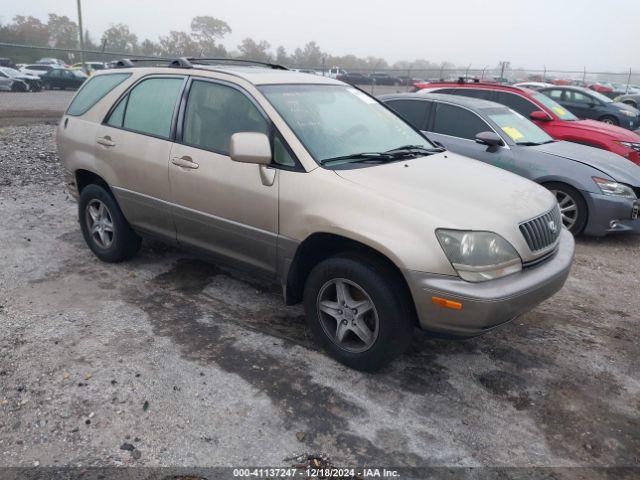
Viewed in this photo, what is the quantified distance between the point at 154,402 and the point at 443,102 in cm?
558

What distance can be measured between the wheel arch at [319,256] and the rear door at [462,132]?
3641mm

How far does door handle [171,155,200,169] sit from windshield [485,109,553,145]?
4327 mm

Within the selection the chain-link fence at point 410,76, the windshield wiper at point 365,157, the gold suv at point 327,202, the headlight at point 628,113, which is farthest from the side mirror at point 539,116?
the chain-link fence at point 410,76

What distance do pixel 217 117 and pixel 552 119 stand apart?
6.47m

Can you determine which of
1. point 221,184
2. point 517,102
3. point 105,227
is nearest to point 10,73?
point 517,102

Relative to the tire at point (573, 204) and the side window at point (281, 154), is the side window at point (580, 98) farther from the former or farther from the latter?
the side window at point (281, 154)

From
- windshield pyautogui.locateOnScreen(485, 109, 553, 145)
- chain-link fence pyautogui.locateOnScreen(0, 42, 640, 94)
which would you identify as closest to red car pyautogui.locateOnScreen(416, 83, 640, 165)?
windshield pyautogui.locateOnScreen(485, 109, 553, 145)

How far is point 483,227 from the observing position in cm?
295

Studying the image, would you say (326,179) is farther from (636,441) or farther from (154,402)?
(636,441)

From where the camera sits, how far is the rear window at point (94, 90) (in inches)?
187

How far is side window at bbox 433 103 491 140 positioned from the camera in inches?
265

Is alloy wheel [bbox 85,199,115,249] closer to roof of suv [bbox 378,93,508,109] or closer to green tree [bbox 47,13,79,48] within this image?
roof of suv [bbox 378,93,508,109]

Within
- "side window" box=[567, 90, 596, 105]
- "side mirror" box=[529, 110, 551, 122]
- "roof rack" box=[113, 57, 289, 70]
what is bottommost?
"side mirror" box=[529, 110, 551, 122]

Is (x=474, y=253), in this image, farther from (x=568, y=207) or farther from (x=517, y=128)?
(x=517, y=128)
